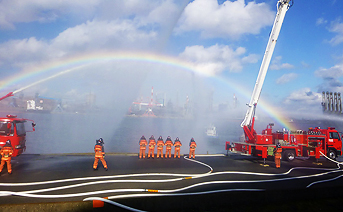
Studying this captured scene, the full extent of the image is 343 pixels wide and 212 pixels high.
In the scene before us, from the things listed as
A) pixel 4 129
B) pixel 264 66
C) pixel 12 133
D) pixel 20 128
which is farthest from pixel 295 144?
pixel 4 129

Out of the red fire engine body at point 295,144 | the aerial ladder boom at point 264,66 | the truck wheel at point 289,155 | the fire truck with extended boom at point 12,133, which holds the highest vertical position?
the aerial ladder boom at point 264,66

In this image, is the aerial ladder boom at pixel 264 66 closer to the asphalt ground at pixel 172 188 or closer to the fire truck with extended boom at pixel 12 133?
the asphalt ground at pixel 172 188

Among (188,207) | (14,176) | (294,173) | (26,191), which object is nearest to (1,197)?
(26,191)

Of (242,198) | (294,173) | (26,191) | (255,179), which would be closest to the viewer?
(242,198)

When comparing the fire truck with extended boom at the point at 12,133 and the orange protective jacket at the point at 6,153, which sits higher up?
the fire truck with extended boom at the point at 12,133

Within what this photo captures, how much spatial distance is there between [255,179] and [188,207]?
18.2 feet

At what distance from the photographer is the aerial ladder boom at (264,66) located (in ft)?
59.0

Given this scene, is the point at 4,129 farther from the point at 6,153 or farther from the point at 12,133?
the point at 6,153

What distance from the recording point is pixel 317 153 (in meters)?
18.4

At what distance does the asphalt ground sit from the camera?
716cm

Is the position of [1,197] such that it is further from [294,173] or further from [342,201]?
[294,173]

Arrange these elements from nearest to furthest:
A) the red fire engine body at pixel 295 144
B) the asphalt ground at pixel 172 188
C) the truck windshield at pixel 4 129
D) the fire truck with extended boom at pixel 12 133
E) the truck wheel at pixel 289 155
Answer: the asphalt ground at pixel 172 188 → the fire truck with extended boom at pixel 12 133 → the truck windshield at pixel 4 129 → the red fire engine body at pixel 295 144 → the truck wheel at pixel 289 155

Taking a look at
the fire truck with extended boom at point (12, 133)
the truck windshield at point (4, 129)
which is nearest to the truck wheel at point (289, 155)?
the fire truck with extended boom at point (12, 133)

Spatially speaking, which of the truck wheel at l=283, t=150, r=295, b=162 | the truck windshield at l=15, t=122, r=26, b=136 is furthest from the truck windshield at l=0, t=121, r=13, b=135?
the truck wheel at l=283, t=150, r=295, b=162
